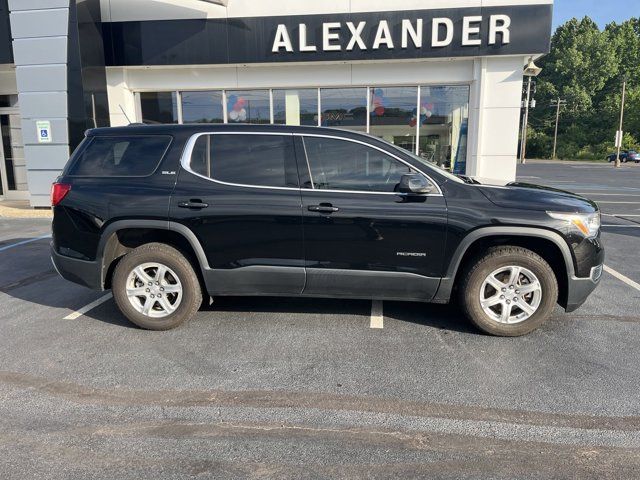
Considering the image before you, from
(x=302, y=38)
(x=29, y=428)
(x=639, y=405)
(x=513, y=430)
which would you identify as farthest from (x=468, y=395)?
(x=302, y=38)

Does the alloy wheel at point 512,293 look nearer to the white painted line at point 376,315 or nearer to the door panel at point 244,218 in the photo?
the white painted line at point 376,315

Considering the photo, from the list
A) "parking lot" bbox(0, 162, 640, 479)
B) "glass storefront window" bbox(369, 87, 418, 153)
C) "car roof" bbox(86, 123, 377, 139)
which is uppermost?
"glass storefront window" bbox(369, 87, 418, 153)

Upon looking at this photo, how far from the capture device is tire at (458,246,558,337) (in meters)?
4.22

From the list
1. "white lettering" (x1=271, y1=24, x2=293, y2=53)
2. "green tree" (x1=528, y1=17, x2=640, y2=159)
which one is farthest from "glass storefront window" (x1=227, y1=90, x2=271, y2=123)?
"green tree" (x1=528, y1=17, x2=640, y2=159)

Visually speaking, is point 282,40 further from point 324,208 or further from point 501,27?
point 324,208

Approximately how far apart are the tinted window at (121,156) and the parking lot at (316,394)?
1.50 meters

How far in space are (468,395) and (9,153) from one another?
14832 millimetres

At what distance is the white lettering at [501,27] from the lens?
10.6m

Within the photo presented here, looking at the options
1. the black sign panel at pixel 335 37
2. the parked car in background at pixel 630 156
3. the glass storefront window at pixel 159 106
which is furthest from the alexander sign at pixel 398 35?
the parked car in background at pixel 630 156

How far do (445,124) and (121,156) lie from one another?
9236mm

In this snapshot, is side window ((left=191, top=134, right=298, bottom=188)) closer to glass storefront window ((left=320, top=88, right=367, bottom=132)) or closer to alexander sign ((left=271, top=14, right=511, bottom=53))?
alexander sign ((left=271, top=14, right=511, bottom=53))

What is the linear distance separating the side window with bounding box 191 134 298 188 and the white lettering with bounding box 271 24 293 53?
769 centimetres

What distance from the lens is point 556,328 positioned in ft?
15.0

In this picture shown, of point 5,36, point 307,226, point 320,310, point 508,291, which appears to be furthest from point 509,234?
point 5,36
